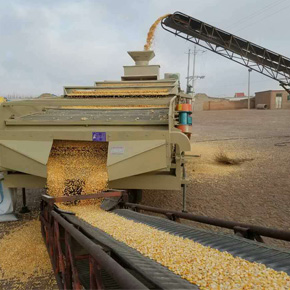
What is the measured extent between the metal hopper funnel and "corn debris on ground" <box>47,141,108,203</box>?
4.16 metres

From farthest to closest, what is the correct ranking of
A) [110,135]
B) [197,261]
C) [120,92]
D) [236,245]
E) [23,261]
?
1. [120,92]
2. [110,135]
3. [23,261]
4. [236,245]
5. [197,261]

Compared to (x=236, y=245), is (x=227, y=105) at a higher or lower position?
higher

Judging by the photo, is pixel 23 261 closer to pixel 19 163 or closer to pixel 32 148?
pixel 19 163

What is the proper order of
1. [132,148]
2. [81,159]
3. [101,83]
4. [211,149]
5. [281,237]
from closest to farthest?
[281,237] < [132,148] < [81,159] < [101,83] < [211,149]

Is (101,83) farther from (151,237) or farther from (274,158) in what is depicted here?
(274,158)

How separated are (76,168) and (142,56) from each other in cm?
460

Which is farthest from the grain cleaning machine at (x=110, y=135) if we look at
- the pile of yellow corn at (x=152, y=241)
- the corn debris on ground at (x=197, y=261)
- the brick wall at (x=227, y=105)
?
the brick wall at (x=227, y=105)

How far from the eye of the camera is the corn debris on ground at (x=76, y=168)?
374 centimetres

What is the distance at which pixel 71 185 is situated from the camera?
12.5 ft

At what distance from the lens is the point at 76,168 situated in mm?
3893

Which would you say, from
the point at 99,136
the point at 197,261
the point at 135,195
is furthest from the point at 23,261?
A: the point at 197,261

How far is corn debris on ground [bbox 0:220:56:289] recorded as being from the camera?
299 cm

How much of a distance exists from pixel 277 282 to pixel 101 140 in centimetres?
258

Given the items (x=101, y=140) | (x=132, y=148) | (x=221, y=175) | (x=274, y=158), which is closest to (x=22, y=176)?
(x=101, y=140)
